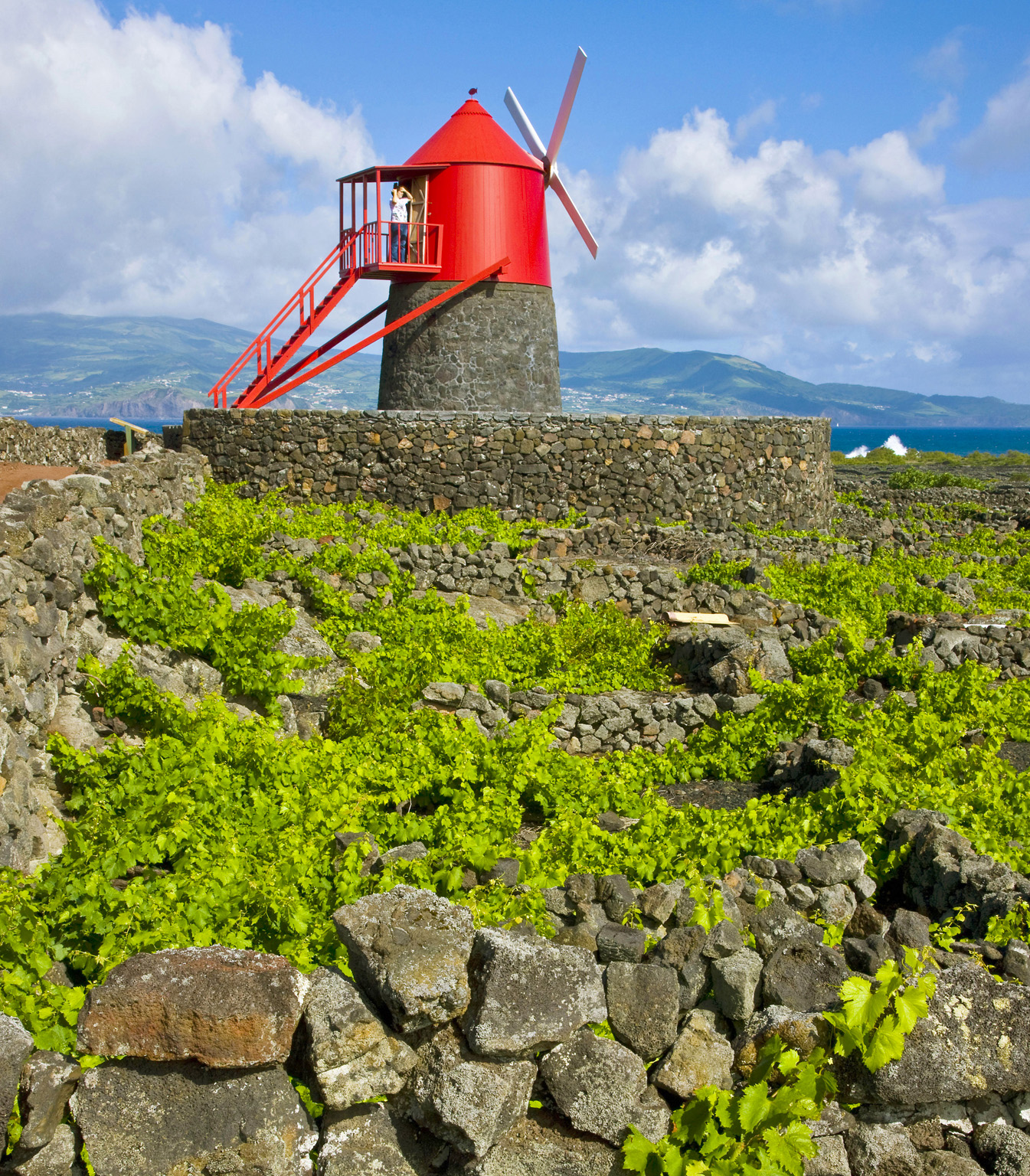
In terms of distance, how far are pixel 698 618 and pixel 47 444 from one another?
59.9ft

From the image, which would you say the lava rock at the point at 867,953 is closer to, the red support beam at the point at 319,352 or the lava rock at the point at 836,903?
the lava rock at the point at 836,903

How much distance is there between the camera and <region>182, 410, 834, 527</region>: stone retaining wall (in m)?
20.7

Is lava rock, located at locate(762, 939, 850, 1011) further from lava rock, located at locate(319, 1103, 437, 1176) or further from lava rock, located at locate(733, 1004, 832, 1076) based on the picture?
lava rock, located at locate(319, 1103, 437, 1176)

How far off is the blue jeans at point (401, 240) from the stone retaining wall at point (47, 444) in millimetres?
8615

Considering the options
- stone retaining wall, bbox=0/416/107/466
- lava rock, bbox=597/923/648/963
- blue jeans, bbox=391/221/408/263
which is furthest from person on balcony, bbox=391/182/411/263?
lava rock, bbox=597/923/648/963

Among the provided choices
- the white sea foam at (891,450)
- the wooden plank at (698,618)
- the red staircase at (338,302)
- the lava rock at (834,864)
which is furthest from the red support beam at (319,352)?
the white sea foam at (891,450)

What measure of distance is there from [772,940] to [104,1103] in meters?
3.26

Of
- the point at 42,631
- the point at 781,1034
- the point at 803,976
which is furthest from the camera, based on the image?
the point at 42,631

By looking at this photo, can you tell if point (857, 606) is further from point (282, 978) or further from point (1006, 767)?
point (282, 978)

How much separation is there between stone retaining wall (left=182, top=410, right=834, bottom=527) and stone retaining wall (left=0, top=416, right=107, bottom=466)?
419 cm

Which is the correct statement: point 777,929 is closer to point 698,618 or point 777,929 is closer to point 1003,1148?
point 1003,1148

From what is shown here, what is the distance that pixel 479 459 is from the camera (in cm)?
2067

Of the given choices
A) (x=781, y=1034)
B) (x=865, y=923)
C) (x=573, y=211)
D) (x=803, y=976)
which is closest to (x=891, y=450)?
(x=573, y=211)

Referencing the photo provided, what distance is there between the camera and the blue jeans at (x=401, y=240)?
23.5m
